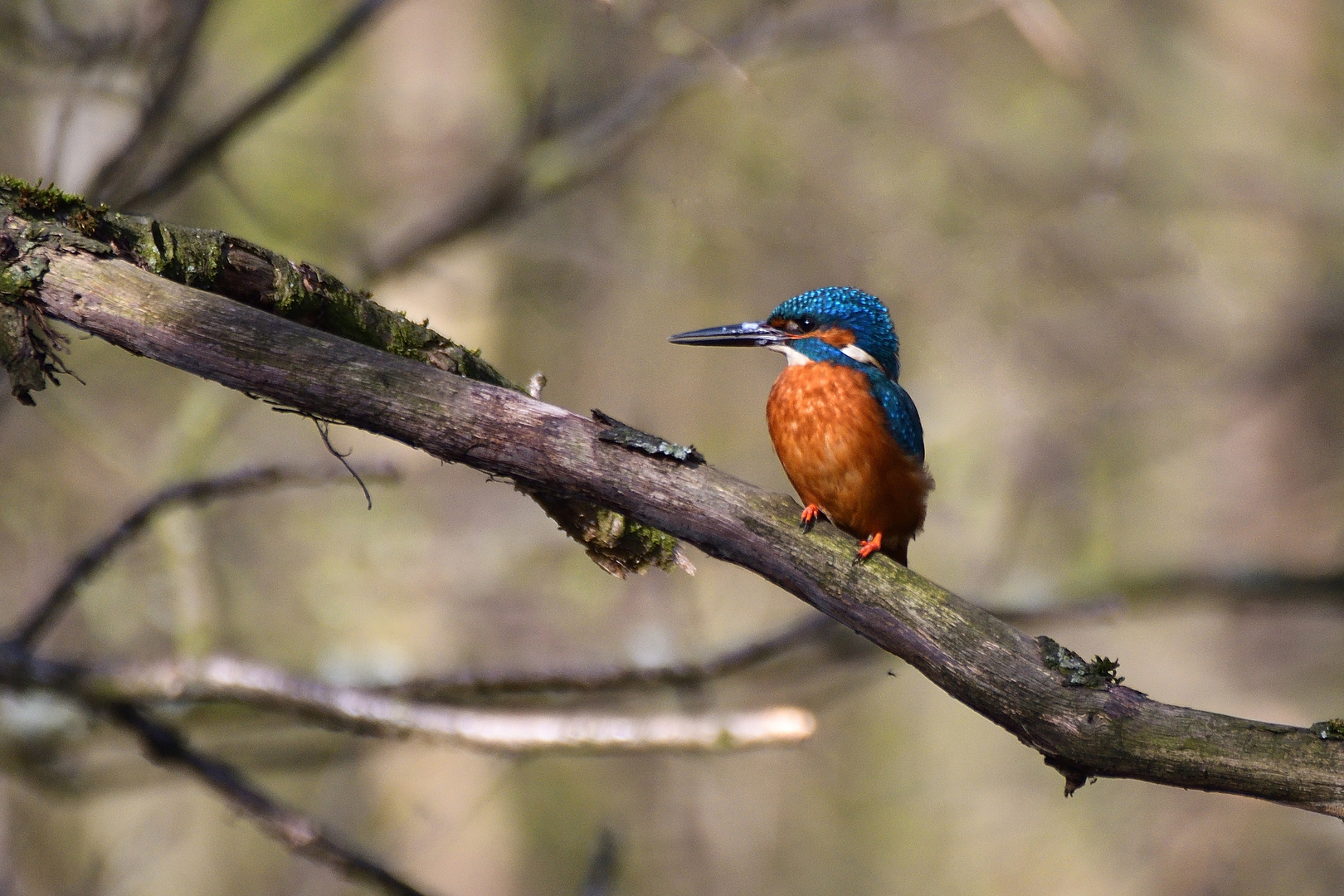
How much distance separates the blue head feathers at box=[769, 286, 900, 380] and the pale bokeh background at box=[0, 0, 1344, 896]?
1.91 meters

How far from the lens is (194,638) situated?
147 inches

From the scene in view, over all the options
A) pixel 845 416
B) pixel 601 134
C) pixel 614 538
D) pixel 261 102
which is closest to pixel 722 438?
pixel 601 134

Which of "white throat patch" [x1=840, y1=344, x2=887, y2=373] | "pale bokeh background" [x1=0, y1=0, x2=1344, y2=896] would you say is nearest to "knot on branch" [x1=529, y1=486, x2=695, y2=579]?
"white throat patch" [x1=840, y1=344, x2=887, y2=373]

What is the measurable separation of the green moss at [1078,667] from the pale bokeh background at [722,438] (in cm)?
294

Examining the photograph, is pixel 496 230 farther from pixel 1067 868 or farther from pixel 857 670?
pixel 1067 868

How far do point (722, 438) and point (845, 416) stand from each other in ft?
17.6

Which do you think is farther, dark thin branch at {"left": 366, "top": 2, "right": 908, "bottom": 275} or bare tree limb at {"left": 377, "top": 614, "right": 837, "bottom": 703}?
dark thin branch at {"left": 366, "top": 2, "right": 908, "bottom": 275}

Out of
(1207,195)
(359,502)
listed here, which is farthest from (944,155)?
(359,502)

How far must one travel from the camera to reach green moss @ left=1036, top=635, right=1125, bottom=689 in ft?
5.98

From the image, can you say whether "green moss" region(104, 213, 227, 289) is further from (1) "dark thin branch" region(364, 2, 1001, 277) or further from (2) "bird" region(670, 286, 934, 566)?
(1) "dark thin branch" region(364, 2, 1001, 277)

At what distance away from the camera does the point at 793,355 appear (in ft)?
10.5

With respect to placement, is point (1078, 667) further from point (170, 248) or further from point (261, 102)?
point (261, 102)

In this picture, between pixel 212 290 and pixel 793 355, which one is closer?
pixel 212 290

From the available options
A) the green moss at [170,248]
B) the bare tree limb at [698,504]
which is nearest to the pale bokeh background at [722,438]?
the green moss at [170,248]
